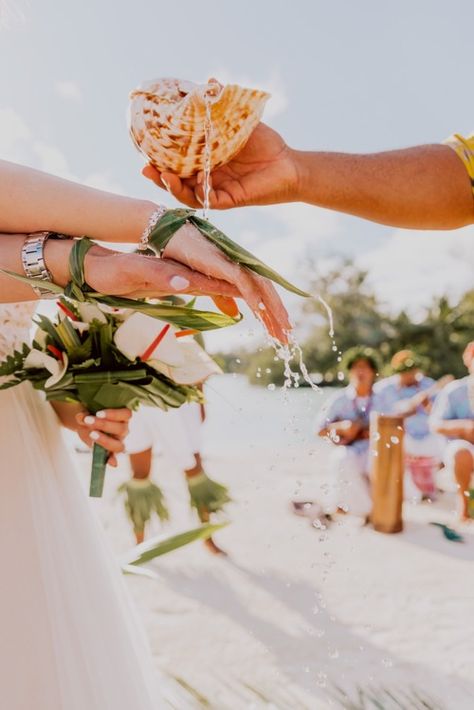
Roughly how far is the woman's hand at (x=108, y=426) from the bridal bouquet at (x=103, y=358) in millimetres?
37

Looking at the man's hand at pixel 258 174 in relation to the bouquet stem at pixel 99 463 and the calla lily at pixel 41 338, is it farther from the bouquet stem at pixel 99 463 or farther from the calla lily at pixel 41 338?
the bouquet stem at pixel 99 463

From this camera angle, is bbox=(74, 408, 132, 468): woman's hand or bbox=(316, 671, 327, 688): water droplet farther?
bbox=(316, 671, 327, 688): water droplet

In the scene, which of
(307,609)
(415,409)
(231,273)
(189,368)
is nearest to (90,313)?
(189,368)

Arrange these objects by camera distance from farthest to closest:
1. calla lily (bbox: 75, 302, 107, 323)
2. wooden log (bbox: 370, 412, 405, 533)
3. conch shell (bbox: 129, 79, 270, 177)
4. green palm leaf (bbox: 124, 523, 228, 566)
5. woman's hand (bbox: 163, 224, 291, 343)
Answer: wooden log (bbox: 370, 412, 405, 533) → green palm leaf (bbox: 124, 523, 228, 566) → calla lily (bbox: 75, 302, 107, 323) → conch shell (bbox: 129, 79, 270, 177) → woman's hand (bbox: 163, 224, 291, 343)

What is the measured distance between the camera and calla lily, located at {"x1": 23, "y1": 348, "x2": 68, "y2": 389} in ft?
6.30

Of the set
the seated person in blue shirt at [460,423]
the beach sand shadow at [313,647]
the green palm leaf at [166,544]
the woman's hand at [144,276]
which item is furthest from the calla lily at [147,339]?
the seated person in blue shirt at [460,423]

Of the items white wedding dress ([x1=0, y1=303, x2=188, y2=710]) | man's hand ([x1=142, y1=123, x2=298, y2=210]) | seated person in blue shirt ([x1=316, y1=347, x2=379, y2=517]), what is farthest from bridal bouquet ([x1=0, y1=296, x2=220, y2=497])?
seated person in blue shirt ([x1=316, y1=347, x2=379, y2=517])

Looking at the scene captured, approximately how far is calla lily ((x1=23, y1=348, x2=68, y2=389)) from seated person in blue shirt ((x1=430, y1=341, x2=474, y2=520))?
4.90 meters

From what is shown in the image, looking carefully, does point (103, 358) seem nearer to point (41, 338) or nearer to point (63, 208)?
point (41, 338)

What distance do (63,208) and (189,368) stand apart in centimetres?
78

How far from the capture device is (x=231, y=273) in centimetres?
125

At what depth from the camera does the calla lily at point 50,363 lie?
75.6 inches

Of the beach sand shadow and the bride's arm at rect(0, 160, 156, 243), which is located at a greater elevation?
the bride's arm at rect(0, 160, 156, 243)

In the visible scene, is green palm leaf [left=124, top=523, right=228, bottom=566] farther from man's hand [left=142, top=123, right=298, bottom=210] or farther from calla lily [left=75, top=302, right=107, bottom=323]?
man's hand [left=142, top=123, right=298, bottom=210]
